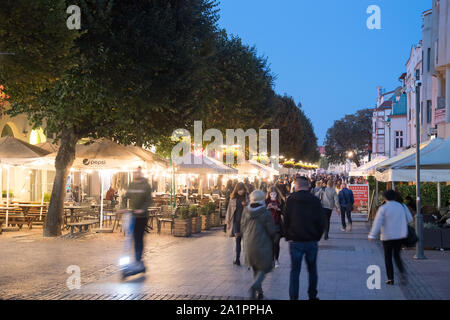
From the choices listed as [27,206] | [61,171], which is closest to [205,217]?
[61,171]

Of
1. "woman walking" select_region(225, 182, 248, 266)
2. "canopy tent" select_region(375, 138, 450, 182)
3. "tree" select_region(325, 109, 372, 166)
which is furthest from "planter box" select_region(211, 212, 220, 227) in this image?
"tree" select_region(325, 109, 372, 166)

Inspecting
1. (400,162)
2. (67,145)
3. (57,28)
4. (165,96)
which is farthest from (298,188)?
(67,145)

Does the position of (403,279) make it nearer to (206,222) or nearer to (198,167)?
(206,222)

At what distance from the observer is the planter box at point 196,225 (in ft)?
71.9

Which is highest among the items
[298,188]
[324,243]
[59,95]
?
[59,95]

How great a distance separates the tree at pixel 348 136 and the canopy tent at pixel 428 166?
86793 mm

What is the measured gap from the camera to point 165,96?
780 inches

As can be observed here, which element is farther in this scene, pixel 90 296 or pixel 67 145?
pixel 67 145

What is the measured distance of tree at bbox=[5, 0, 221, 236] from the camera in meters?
18.3

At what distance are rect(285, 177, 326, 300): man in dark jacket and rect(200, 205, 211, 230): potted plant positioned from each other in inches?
579

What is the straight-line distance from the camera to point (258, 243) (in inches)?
348

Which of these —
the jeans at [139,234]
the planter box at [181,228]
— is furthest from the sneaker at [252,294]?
the planter box at [181,228]
